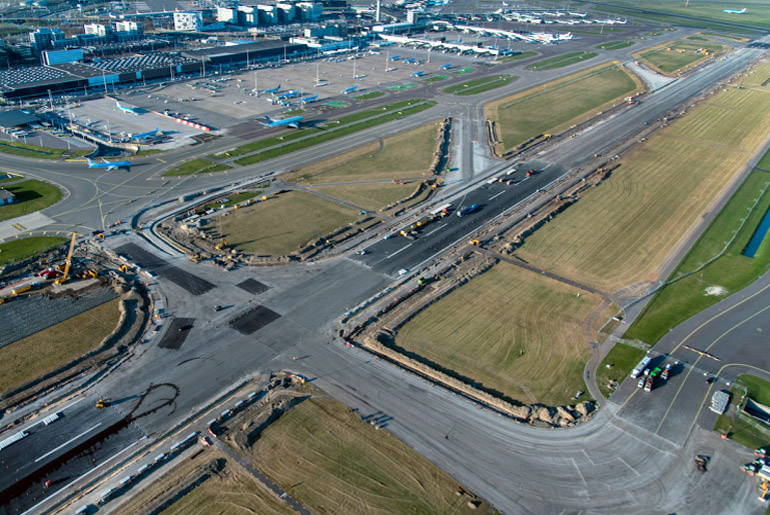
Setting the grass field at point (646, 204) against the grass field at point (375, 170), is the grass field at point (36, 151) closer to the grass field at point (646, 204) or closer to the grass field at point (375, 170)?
the grass field at point (375, 170)

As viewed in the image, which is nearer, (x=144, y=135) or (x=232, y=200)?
(x=232, y=200)

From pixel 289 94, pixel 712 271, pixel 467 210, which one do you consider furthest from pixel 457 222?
pixel 289 94

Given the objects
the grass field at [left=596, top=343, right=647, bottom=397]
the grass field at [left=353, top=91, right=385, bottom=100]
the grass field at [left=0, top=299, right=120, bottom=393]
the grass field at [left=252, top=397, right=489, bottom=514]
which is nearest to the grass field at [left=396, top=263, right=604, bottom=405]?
the grass field at [left=596, top=343, right=647, bottom=397]

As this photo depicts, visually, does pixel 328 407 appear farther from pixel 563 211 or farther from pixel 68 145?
pixel 68 145

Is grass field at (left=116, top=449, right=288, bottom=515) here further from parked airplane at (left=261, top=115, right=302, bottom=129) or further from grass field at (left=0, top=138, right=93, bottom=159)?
parked airplane at (left=261, top=115, right=302, bottom=129)

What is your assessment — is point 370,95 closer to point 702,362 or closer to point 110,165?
point 110,165

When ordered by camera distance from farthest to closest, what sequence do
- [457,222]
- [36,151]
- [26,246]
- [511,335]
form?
1. [36,151]
2. [457,222]
3. [26,246]
4. [511,335]
